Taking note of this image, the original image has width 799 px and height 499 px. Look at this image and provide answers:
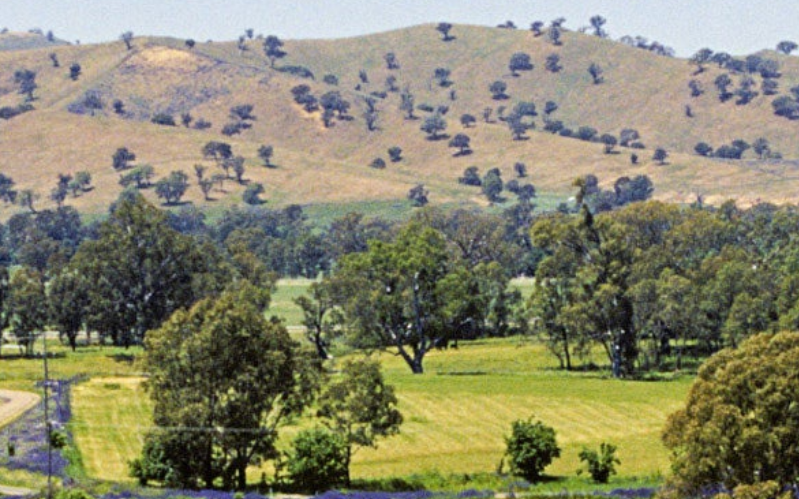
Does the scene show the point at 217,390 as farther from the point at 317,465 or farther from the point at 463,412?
the point at 463,412

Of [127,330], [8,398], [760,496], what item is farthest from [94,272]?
[760,496]

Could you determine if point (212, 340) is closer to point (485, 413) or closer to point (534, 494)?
point (534, 494)

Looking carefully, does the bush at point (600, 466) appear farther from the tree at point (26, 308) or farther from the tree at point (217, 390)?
the tree at point (26, 308)

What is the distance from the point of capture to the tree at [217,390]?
63062 millimetres

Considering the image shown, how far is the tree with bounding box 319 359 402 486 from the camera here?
6544 centimetres

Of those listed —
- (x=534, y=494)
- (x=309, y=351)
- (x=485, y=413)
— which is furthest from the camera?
(x=485, y=413)

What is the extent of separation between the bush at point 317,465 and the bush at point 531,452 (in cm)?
869

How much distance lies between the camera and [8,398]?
295 ft

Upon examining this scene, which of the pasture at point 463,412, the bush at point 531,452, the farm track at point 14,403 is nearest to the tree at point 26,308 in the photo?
the pasture at point 463,412

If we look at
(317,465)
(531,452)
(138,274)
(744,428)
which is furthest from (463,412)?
(138,274)

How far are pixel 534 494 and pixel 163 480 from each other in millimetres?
18050

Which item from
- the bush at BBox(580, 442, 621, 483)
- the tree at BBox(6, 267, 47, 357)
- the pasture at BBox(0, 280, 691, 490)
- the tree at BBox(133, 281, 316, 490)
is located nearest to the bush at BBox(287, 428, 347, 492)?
the tree at BBox(133, 281, 316, 490)

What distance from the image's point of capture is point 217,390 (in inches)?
2517

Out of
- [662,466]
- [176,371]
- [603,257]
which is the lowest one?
[662,466]
